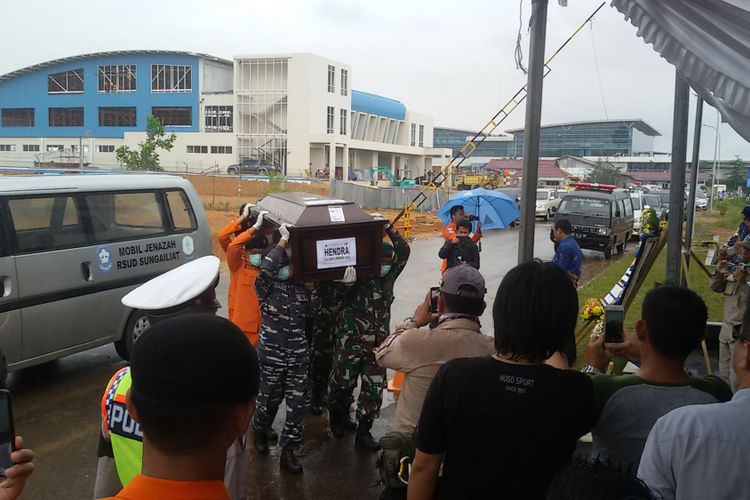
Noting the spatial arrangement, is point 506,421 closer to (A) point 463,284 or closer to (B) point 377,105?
(A) point 463,284

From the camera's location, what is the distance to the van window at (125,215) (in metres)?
6.45

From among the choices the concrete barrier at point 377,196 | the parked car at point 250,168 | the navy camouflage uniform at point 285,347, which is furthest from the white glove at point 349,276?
the parked car at point 250,168

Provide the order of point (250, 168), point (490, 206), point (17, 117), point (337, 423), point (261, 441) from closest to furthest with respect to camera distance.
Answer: point (261, 441) < point (337, 423) < point (490, 206) < point (250, 168) < point (17, 117)

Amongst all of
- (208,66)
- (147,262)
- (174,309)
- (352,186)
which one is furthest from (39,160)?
(174,309)

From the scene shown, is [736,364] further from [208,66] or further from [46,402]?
[208,66]

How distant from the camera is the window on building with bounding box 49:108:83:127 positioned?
2274 inches

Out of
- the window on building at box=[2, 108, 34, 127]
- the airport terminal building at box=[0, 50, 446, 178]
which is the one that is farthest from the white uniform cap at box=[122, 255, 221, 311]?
the window on building at box=[2, 108, 34, 127]

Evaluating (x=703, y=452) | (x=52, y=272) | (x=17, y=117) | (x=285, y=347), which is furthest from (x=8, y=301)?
(x=17, y=117)

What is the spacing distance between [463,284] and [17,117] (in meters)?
68.9

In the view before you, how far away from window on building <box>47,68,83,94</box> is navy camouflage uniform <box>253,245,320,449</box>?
61.0 meters

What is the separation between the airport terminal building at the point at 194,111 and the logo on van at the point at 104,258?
146 ft

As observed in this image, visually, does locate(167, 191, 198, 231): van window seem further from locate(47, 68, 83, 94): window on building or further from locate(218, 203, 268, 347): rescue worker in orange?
locate(47, 68, 83, 94): window on building

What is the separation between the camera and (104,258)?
638cm

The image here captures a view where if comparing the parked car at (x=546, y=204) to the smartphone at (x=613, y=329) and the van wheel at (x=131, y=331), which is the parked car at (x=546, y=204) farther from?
the smartphone at (x=613, y=329)
